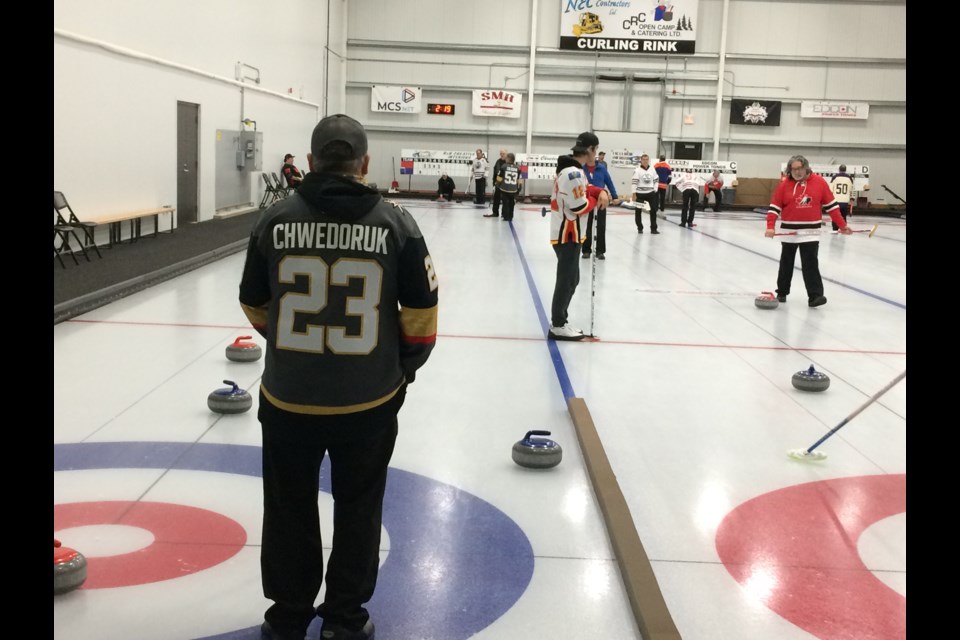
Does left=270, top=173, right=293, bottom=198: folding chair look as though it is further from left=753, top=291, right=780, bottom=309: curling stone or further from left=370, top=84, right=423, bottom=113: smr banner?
left=753, top=291, right=780, bottom=309: curling stone

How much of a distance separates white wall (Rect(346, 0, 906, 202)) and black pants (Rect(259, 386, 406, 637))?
28.3 m

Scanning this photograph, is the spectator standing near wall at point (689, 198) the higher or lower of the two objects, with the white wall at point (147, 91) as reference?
lower

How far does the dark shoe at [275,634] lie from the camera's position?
3047 mm

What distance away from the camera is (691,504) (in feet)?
14.9

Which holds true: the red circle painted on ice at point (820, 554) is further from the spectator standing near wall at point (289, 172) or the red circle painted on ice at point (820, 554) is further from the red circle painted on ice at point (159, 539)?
the spectator standing near wall at point (289, 172)

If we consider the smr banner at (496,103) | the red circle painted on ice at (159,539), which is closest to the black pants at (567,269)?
the red circle painted on ice at (159,539)

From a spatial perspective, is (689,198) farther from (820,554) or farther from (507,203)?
(820,554)

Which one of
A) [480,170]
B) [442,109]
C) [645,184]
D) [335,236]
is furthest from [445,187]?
[335,236]

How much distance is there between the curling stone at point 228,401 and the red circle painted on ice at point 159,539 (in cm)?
147

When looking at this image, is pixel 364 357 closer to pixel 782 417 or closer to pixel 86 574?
pixel 86 574

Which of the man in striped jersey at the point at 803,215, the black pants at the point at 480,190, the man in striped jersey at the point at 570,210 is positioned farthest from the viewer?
the black pants at the point at 480,190

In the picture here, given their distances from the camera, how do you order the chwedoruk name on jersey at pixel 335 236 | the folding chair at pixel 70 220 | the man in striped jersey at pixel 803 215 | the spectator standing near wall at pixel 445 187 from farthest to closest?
1. the spectator standing near wall at pixel 445 187
2. the folding chair at pixel 70 220
3. the man in striped jersey at pixel 803 215
4. the chwedoruk name on jersey at pixel 335 236

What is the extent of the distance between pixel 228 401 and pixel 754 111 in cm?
2779

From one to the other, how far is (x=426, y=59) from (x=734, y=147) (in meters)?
10.8
